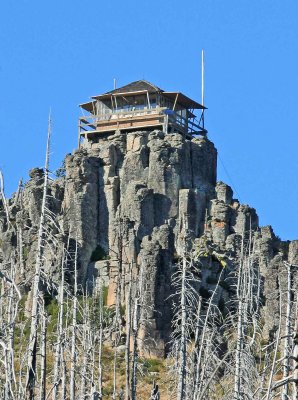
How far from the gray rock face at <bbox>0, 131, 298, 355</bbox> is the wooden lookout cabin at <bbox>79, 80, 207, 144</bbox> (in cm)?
389

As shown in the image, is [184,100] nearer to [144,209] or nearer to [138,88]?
[138,88]

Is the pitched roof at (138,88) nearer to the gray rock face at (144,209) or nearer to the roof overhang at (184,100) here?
the roof overhang at (184,100)

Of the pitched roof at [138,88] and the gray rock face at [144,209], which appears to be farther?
the pitched roof at [138,88]

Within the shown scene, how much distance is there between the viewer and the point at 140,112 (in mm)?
112312

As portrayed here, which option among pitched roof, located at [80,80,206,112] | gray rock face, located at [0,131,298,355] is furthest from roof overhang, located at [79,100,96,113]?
gray rock face, located at [0,131,298,355]

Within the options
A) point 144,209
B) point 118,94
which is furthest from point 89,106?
point 144,209

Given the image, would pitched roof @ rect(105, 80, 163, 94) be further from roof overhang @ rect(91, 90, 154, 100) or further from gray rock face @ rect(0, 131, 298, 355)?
gray rock face @ rect(0, 131, 298, 355)

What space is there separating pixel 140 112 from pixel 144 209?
15396 millimetres

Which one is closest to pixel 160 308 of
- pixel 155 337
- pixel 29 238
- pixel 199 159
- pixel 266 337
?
pixel 155 337

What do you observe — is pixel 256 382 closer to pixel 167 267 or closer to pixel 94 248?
pixel 167 267

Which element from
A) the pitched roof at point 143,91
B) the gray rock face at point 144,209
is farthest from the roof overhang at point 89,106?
the gray rock face at point 144,209

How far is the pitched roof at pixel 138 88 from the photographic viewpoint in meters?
113

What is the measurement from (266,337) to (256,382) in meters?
32.1

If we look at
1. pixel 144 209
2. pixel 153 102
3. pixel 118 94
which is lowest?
pixel 144 209
